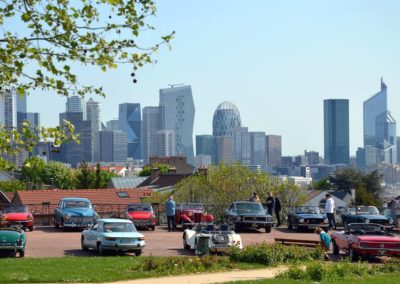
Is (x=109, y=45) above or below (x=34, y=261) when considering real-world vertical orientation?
above

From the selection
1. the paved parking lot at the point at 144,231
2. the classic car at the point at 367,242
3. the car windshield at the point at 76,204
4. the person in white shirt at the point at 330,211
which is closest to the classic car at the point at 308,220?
the person in white shirt at the point at 330,211

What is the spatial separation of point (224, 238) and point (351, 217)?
12361mm

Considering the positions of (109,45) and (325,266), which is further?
(325,266)

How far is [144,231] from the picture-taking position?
122 ft

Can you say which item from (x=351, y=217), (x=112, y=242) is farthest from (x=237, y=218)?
(x=112, y=242)

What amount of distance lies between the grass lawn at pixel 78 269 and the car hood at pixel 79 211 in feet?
37.3

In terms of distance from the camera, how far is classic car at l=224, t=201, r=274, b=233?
1442 inches

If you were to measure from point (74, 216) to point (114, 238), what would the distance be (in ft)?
31.5

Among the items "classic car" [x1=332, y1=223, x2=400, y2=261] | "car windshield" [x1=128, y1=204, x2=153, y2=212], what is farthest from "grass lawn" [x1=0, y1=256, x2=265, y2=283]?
"car windshield" [x1=128, y1=204, x2=153, y2=212]

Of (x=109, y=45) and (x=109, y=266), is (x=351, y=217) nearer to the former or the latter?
(x=109, y=266)

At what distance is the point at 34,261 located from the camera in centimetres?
2414

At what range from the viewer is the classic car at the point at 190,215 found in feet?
121

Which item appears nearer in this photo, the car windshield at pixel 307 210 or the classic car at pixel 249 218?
the classic car at pixel 249 218

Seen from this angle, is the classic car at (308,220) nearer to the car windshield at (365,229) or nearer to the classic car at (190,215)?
the classic car at (190,215)
